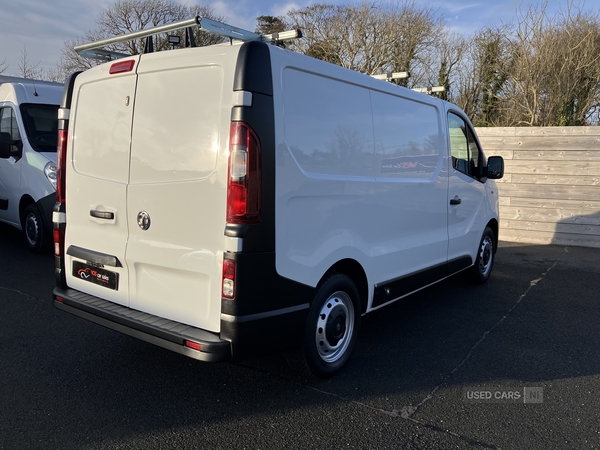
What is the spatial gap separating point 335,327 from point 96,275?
1.77m

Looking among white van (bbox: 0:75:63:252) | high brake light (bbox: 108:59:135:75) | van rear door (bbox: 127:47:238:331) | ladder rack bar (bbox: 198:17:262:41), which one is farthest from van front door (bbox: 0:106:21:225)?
ladder rack bar (bbox: 198:17:262:41)

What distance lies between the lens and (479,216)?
6.01 meters

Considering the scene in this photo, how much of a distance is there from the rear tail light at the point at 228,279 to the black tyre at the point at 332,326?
0.68 metres

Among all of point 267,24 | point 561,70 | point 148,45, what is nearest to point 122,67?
point 148,45

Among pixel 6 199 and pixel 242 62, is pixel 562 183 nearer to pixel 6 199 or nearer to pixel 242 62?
pixel 242 62

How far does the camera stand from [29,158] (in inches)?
290

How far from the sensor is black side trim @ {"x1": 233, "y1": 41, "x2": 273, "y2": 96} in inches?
114

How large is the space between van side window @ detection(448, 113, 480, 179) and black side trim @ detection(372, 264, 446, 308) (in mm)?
1168

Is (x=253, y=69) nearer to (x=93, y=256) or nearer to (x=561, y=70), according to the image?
(x=93, y=256)

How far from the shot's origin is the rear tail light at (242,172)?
2.88m

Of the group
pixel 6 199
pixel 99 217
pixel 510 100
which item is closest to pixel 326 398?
pixel 99 217

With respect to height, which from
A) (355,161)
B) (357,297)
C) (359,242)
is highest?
(355,161)

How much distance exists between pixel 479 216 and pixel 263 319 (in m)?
3.82

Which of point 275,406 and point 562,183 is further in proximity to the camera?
point 562,183
